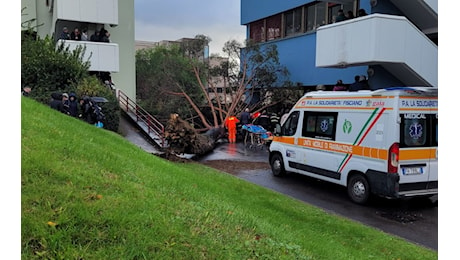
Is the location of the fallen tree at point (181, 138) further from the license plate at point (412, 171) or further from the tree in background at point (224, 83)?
the license plate at point (412, 171)

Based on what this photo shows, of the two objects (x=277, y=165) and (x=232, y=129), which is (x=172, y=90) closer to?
(x=232, y=129)

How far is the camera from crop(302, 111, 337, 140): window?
990 cm

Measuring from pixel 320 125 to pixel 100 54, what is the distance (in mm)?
14907

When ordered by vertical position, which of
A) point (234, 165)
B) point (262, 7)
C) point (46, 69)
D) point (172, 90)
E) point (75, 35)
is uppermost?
point (262, 7)

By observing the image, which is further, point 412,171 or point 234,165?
point 234,165

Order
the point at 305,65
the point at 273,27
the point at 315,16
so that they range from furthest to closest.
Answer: the point at 273,27
the point at 305,65
the point at 315,16

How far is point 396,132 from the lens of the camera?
320 inches

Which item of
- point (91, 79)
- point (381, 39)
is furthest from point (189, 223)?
point (91, 79)

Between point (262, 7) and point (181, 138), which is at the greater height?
point (262, 7)

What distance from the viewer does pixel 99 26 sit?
23656 mm

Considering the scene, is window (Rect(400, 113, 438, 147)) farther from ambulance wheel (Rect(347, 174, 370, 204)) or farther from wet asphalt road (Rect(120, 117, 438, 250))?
wet asphalt road (Rect(120, 117, 438, 250))

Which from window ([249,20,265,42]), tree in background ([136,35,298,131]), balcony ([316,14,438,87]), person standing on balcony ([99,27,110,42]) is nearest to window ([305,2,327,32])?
tree in background ([136,35,298,131])

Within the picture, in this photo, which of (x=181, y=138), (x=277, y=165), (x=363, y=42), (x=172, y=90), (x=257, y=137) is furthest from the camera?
(x=172, y=90)

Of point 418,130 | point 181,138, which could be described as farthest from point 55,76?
point 418,130
